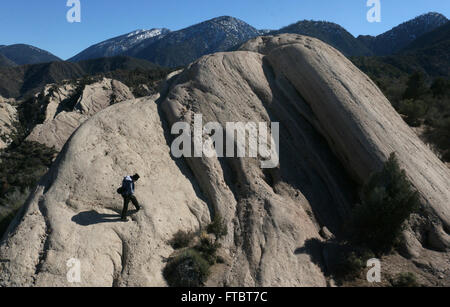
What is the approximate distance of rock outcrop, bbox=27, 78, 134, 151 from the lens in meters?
31.1

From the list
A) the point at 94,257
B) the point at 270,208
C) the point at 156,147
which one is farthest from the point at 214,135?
the point at 94,257

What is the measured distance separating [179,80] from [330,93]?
18.3ft

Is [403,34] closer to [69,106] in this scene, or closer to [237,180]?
[69,106]

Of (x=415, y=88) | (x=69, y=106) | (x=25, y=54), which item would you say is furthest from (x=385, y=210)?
(x=25, y=54)

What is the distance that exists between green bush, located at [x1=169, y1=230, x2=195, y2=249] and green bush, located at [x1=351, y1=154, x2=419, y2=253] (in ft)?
14.5

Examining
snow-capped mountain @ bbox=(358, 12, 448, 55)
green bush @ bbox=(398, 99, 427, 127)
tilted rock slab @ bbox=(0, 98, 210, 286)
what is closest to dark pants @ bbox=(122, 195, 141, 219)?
tilted rock slab @ bbox=(0, 98, 210, 286)

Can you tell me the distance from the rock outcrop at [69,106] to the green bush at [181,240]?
25533mm

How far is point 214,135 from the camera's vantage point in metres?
10.9

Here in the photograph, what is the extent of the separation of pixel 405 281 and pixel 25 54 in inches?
8204

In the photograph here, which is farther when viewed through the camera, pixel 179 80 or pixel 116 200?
pixel 179 80

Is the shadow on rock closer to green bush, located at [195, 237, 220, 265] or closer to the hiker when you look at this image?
the hiker

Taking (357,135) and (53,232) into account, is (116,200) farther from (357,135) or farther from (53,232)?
(357,135)

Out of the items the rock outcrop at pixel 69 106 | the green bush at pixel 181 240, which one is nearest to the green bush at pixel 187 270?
the green bush at pixel 181 240

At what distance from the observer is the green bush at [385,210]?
8641mm
